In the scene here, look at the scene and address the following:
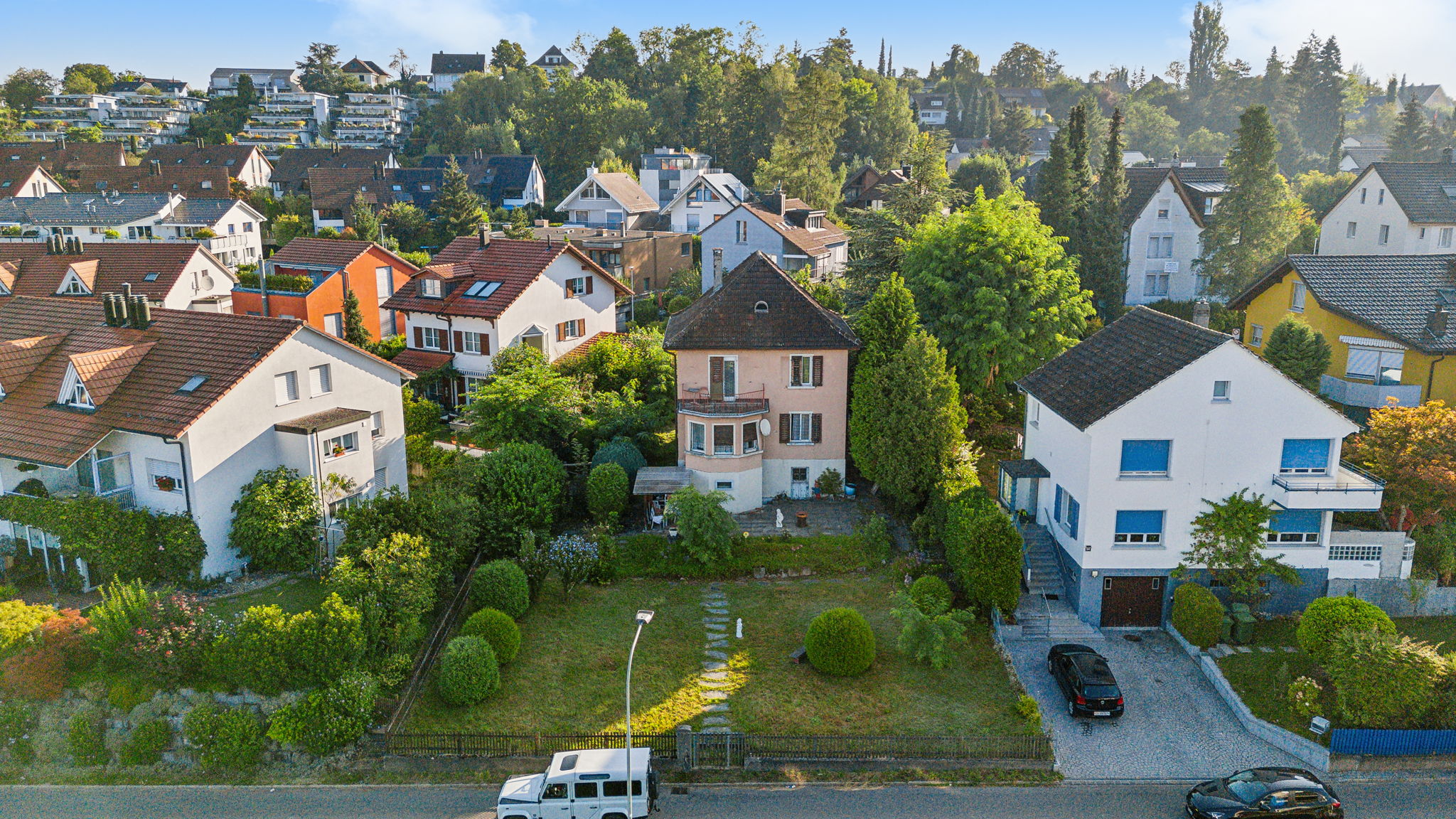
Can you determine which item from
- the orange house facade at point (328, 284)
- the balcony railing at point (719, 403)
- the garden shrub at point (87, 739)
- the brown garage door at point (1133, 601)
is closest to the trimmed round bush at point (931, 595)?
the brown garage door at point (1133, 601)

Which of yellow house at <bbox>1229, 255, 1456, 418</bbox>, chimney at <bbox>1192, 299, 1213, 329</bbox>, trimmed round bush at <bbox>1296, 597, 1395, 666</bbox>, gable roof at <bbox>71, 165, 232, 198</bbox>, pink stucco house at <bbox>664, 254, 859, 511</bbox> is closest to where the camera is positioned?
trimmed round bush at <bbox>1296, 597, 1395, 666</bbox>

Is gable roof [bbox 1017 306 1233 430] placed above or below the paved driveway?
above

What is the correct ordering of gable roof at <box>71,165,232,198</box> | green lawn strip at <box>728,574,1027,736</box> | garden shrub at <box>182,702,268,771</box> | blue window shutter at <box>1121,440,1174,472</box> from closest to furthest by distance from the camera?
garden shrub at <box>182,702,268,771</box> → green lawn strip at <box>728,574,1027,736</box> → blue window shutter at <box>1121,440,1174,472</box> → gable roof at <box>71,165,232,198</box>

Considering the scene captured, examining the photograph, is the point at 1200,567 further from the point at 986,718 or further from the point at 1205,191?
the point at 1205,191

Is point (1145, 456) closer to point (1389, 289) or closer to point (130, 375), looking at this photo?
point (1389, 289)

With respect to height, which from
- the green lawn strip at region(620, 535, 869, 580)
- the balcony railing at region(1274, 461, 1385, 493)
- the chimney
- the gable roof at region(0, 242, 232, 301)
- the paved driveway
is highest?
the gable roof at region(0, 242, 232, 301)

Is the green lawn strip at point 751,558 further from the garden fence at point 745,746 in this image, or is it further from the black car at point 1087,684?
the garden fence at point 745,746

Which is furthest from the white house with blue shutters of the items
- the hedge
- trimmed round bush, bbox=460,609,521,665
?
the hedge

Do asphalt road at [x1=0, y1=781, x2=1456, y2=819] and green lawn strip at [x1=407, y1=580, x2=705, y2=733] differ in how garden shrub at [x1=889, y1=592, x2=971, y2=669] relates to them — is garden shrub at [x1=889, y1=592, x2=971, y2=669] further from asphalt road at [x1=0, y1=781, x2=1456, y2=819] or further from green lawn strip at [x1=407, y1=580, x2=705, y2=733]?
green lawn strip at [x1=407, y1=580, x2=705, y2=733]
